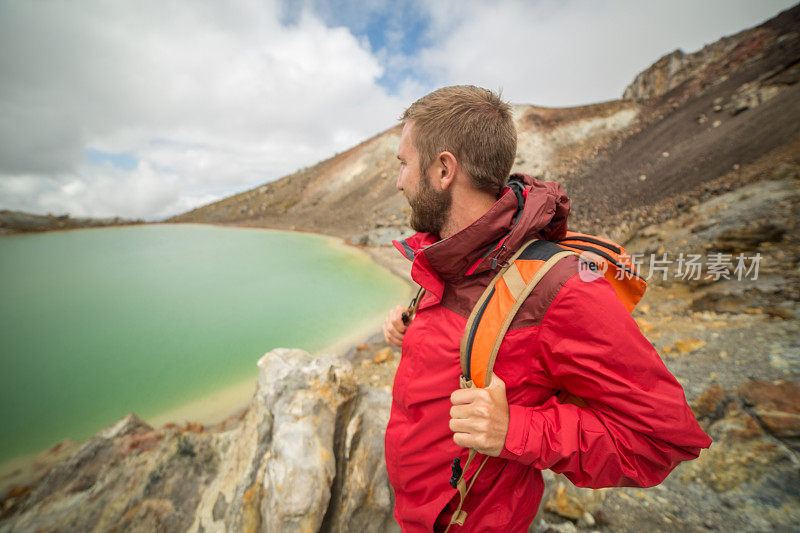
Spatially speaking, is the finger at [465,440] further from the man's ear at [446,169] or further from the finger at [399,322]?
the man's ear at [446,169]

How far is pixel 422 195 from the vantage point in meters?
1.90

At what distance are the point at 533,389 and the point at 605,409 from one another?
0.30 meters

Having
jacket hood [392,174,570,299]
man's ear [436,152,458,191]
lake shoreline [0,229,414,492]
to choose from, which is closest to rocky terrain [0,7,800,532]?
lake shoreline [0,229,414,492]

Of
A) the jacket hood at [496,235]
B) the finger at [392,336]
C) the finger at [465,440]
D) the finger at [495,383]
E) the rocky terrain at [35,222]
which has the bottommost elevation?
the finger at [465,440]

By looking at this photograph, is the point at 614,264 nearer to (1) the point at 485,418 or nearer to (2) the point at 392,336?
(1) the point at 485,418

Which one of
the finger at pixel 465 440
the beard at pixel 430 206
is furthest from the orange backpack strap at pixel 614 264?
the finger at pixel 465 440

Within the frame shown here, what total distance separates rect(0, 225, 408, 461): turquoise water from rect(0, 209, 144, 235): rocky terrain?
5851mm

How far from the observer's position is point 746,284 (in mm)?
5758

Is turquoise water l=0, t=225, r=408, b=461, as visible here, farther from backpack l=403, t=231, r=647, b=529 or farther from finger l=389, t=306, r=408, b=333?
backpack l=403, t=231, r=647, b=529

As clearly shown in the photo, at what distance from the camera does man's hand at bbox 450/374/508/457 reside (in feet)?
4.25

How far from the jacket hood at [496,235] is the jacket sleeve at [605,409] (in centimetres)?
35

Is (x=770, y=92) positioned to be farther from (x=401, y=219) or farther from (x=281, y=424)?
(x=281, y=424)

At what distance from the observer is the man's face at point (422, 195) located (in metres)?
1.86

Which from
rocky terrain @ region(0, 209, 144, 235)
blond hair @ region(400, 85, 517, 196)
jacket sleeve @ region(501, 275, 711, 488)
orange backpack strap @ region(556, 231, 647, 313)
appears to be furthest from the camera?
rocky terrain @ region(0, 209, 144, 235)
